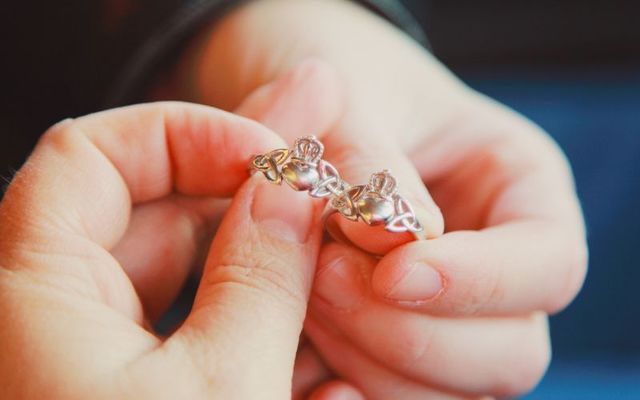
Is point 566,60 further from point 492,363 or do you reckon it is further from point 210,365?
point 210,365

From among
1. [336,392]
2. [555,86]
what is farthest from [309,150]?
[555,86]

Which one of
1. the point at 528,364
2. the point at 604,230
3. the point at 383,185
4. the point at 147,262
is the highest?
the point at 383,185

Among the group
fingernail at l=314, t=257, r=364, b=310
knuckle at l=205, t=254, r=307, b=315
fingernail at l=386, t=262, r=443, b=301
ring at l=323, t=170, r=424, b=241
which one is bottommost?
fingernail at l=314, t=257, r=364, b=310

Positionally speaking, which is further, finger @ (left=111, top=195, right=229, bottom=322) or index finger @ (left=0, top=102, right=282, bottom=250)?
finger @ (left=111, top=195, right=229, bottom=322)

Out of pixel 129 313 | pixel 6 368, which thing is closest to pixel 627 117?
pixel 129 313

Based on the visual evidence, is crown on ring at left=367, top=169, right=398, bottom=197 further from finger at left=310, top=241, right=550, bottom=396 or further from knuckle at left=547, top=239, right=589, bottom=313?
knuckle at left=547, top=239, right=589, bottom=313

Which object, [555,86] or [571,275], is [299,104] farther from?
[555,86]

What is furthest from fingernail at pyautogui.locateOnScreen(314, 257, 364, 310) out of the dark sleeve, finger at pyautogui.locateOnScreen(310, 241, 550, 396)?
the dark sleeve
